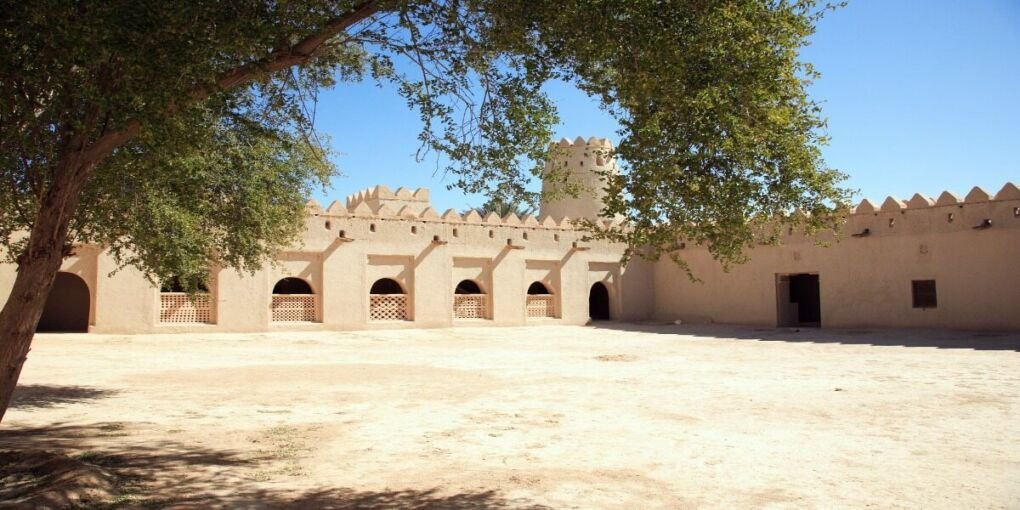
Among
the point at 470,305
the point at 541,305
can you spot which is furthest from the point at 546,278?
the point at 470,305

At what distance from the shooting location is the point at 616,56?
227 inches

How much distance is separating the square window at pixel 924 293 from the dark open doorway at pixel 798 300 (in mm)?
4623

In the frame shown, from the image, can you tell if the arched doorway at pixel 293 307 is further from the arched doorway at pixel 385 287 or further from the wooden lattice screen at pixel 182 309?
the arched doorway at pixel 385 287

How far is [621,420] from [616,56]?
14.8 ft

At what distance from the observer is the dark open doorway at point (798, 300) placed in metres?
25.9

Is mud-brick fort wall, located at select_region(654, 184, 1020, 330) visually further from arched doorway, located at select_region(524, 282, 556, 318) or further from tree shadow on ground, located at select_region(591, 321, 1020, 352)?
arched doorway, located at select_region(524, 282, 556, 318)

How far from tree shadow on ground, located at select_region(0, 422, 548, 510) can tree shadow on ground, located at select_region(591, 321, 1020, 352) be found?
52.2ft

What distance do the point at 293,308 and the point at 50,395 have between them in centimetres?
1259

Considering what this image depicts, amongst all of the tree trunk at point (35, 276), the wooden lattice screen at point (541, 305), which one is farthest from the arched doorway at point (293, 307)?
the tree trunk at point (35, 276)

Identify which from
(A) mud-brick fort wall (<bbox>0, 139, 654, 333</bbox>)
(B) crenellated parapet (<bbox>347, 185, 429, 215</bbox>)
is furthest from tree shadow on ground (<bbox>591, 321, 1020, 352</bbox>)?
(B) crenellated parapet (<bbox>347, 185, 429, 215</bbox>)

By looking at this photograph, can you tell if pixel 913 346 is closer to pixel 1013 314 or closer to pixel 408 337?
pixel 1013 314

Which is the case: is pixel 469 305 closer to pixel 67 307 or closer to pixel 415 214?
pixel 415 214

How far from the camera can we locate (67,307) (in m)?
23.5

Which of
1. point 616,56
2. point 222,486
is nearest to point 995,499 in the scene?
point 616,56
